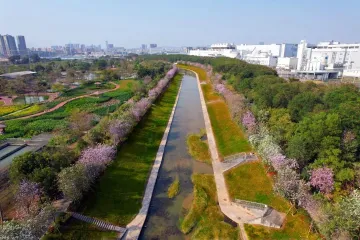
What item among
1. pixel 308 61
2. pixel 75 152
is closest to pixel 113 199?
pixel 75 152

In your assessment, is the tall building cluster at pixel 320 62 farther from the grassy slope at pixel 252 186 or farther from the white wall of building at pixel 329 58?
the grassy slope at pixel 252 186

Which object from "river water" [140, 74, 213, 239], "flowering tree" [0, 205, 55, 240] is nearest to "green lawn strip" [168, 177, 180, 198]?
"river water" [140, 74, 213, 239]

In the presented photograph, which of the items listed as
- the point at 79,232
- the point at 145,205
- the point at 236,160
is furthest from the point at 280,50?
the point at 79,232

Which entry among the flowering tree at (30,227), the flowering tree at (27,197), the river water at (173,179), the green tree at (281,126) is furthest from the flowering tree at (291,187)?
the flowering tree at (27,197)

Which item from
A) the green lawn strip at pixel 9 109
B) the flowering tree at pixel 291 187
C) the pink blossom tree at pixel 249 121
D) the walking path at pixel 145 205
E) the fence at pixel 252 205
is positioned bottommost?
the walking path at pixel 145 205

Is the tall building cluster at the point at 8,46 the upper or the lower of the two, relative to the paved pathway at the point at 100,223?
upper

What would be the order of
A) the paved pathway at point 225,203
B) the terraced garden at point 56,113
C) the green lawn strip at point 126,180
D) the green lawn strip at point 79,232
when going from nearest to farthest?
the green lawn strip at point 79,232 < the paved pathway at point 225,203 < the green lawn strip at point 126,180 < the terraced garden at point 56,113

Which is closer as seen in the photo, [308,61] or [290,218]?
[290,218]

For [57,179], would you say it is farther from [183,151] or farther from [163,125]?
[163,125]
